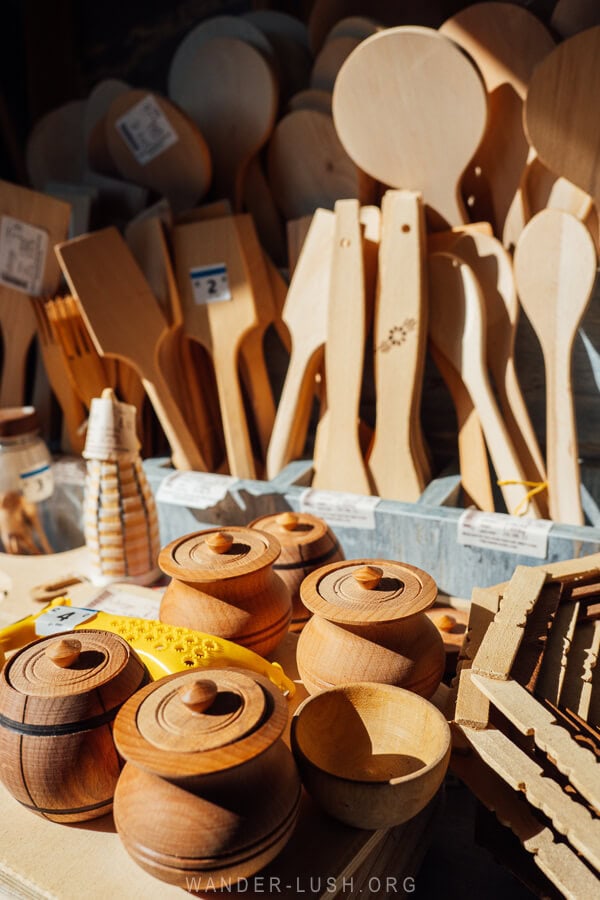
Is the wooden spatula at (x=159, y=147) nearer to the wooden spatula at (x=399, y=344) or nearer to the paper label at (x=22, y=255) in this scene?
the paper label at (x=22, y=255)

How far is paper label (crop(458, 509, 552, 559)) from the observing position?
0.87 meters

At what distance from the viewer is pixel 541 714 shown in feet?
1.84

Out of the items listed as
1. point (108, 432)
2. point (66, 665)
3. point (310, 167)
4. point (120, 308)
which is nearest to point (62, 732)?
point (66, 665)

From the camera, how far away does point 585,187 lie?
895mm

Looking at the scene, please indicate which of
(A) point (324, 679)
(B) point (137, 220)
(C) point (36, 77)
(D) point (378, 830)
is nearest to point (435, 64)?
(B) point (137, 220)

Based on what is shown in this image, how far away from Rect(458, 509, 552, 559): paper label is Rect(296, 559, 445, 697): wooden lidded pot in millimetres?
255

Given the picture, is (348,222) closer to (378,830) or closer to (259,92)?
(259,92)

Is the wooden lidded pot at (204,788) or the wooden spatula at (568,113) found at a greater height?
the wooden spatula at (568,113)

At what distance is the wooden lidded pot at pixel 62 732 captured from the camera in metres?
0.54

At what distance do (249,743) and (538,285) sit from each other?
70cm

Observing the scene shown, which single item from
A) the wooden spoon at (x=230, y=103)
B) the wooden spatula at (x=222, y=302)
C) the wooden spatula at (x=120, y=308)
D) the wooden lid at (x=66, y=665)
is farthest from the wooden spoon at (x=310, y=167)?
the wooden lid at (x=66, y=665)

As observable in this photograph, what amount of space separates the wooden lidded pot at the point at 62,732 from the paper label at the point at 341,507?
0.45 m

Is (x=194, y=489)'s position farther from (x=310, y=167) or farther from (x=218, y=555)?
(x=310, y=167)

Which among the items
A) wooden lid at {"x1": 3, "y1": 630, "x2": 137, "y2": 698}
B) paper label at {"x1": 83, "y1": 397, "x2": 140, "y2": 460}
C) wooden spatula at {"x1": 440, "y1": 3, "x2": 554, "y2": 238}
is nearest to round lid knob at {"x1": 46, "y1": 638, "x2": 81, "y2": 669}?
wooden lid at {"x1": 3, "y1": 630, "x2": 137, "y2": 698}
